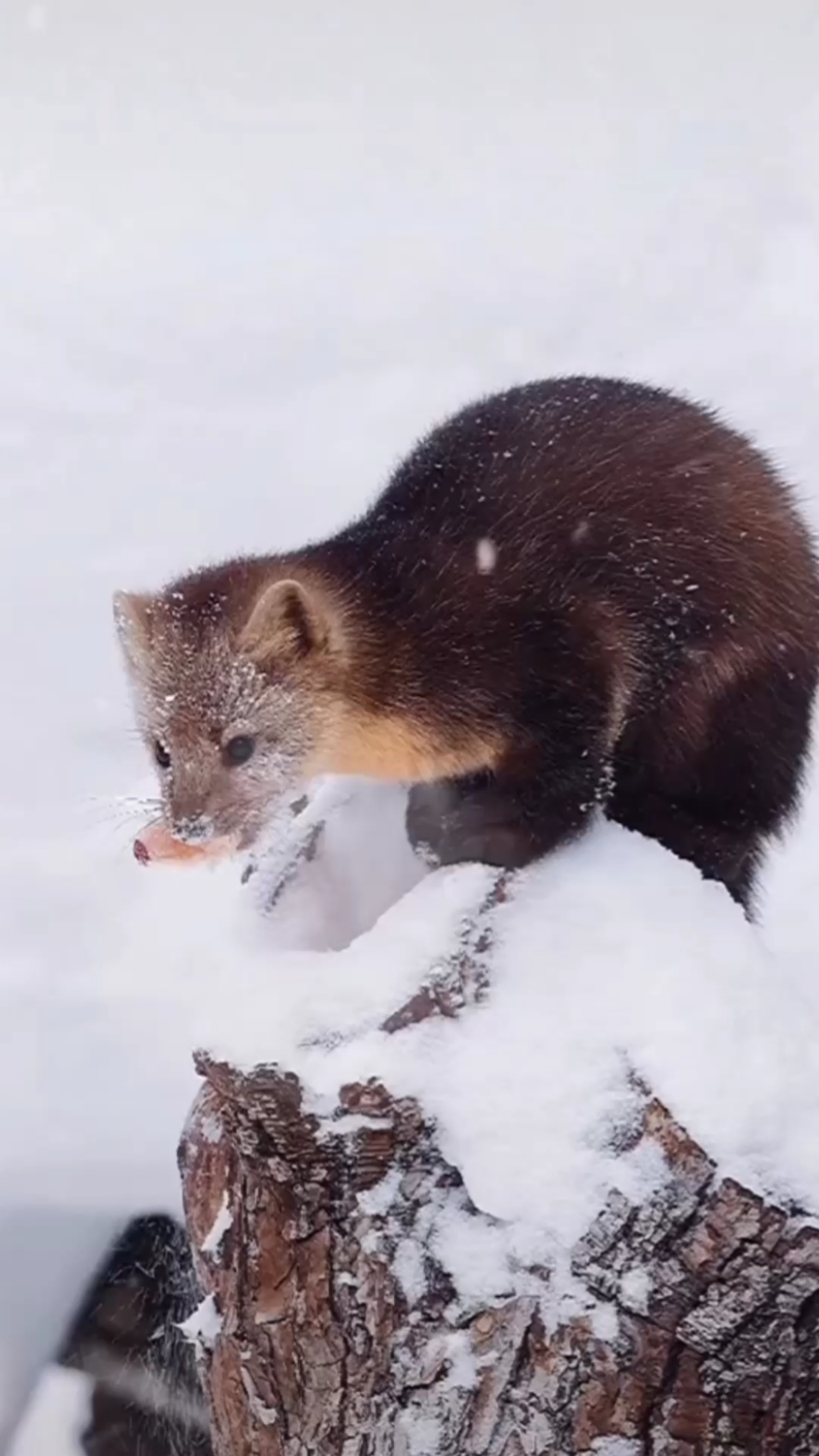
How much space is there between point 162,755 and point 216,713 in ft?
0.29

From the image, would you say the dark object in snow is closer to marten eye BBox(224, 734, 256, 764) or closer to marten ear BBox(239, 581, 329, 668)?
marten eye BBox(224, 734, 256, 764)

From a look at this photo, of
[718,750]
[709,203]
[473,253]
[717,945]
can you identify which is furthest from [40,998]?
[709,203]

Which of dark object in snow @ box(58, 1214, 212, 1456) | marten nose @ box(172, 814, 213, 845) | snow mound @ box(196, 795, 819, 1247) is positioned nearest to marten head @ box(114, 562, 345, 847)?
marten nose @ box(172, 814, 213, 845)

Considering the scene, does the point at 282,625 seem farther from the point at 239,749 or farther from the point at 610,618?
the point at 610,618

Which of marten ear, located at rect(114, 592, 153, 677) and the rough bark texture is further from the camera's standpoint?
Result: marten ear, located at rect(114, 592, 153, 677)

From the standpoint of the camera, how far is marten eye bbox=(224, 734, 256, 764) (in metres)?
2.31

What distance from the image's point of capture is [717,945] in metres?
1.98

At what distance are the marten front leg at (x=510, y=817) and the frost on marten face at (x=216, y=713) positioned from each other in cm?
20

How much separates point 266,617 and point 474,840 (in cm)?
37

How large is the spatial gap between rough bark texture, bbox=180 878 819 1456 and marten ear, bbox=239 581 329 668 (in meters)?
0.57

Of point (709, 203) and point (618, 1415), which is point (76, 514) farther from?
point (618, 1415)

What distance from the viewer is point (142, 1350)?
2.63 meters

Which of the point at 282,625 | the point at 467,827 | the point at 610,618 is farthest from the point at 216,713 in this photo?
the point at 610,618

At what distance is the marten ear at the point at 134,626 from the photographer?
7.70ft
